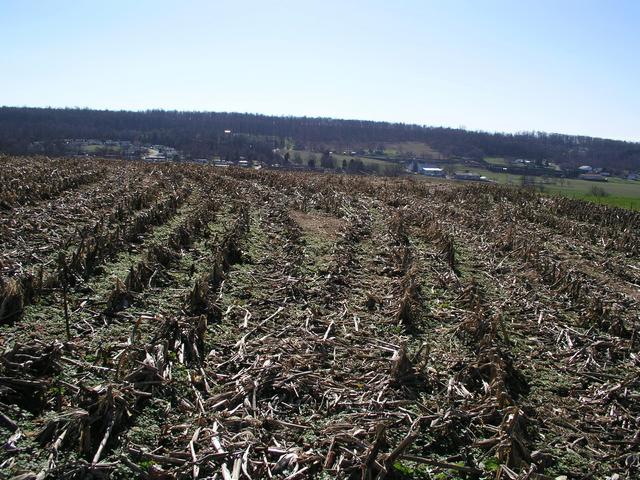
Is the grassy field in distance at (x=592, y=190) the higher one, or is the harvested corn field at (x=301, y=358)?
the grassy field in distance at (x=592, y=190)

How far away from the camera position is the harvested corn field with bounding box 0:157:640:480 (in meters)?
4.38

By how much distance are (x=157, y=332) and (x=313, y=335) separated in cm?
219

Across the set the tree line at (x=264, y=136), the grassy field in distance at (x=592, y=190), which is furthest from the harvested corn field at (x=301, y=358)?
the tree line at (x=264, y=136)

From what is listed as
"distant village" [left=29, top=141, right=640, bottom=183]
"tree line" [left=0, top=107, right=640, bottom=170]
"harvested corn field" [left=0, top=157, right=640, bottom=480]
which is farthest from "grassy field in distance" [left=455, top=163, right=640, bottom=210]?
"tree line" [left=0, top=107, right=640, bottom=170]

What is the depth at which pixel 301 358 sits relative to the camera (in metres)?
6.22

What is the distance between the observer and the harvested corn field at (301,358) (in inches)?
172

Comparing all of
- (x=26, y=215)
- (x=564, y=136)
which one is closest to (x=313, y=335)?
(x=26, y=215)

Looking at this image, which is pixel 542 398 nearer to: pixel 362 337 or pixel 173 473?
pixel 362 337

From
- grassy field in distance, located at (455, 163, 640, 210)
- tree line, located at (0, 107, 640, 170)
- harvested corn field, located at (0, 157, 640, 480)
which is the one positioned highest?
tree line, located at (0, 107, 640, 170)

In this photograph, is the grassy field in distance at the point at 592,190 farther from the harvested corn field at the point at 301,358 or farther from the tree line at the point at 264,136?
the tree line at the point at 264,136

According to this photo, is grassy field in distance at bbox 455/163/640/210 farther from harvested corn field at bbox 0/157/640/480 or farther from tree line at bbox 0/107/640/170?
tree line at bbox 0/107/640/170

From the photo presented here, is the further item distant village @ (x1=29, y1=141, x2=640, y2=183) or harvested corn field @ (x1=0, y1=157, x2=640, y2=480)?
distant village @ (x1=29, y1=141, x2=640, y2=183)

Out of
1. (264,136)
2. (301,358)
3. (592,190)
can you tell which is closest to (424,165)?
(592,190)

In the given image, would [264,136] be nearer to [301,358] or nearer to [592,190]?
[592,190]
